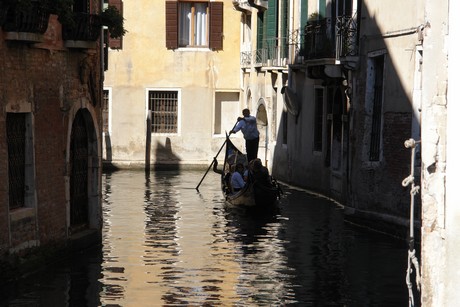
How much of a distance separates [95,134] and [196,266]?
96.3 inches

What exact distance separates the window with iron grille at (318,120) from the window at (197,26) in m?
7.95

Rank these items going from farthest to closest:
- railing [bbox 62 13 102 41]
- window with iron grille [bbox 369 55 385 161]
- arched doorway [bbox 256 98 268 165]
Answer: arched doorway [bbox 256 98 268 165]
window with iron grille [bbox 369 55 385 161]
railing [bbox 62 13 102 41]

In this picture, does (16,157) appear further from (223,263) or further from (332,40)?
(332,40)

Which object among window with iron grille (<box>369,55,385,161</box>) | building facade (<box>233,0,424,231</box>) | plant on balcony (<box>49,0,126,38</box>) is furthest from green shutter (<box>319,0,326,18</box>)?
plant on balcony (<box>49,0,126,38</box>)

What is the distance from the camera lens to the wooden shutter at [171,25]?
32.8 metres

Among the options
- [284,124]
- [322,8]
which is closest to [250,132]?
[284,124]

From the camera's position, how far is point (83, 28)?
15.2 meters

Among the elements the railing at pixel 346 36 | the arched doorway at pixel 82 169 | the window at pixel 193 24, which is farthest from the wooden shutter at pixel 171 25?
the arched doorway at pixel 82 169

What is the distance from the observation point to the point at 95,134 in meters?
16.5

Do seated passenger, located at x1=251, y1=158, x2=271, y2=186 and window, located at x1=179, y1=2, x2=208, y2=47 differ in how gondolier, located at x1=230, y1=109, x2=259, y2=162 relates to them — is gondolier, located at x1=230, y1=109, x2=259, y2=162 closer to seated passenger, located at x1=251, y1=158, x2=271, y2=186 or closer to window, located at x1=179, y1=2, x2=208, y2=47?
seated passenger, located at x1=251, y1=158, x2=271, y2=186

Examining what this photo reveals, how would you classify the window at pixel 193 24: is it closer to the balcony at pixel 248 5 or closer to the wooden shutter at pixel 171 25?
the wooden shutter at pixel 171 25

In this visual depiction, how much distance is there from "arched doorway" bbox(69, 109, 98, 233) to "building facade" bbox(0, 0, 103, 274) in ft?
0.04

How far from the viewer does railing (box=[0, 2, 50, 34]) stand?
1316cm

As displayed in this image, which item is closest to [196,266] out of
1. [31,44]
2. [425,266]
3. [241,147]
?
[31,44]
